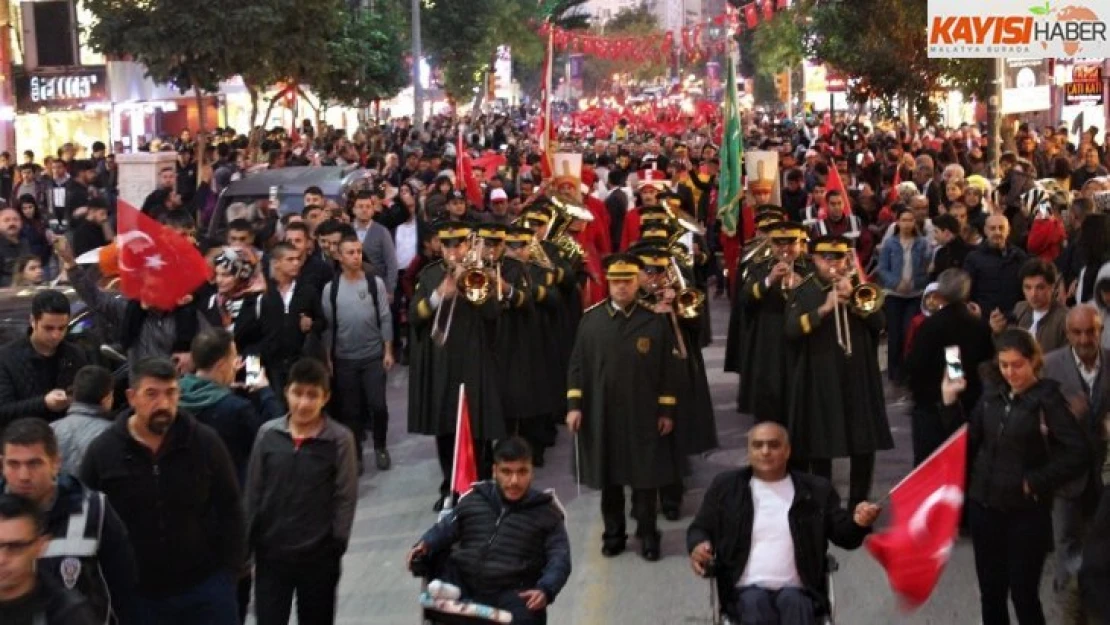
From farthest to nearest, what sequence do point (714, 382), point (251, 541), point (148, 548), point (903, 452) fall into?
point (714, 382), point (903, 452), point (251, 541), point (148, 548)

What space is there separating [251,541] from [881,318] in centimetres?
477

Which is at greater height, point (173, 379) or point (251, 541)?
point (173, 379)

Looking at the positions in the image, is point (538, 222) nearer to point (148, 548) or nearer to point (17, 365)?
point (17, 365)

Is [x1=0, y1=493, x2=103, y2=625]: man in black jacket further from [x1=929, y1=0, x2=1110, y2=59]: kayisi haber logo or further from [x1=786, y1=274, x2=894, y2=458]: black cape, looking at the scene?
[x1=929, y1=0, x2=1110, y2=59]: kayisi haber logo

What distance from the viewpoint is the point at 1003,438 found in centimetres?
804

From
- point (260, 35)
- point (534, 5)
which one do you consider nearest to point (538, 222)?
point (260, 35)

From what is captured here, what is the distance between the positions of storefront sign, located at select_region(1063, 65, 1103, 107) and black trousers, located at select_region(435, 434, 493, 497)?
850 inches

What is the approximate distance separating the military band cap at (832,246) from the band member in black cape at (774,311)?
1.24 ft

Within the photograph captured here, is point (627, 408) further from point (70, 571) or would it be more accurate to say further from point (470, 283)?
point (70, 571)

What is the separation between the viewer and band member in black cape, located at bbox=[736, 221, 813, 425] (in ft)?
37.8

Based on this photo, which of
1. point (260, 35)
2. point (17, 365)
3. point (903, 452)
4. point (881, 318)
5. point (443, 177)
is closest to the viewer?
point (17, 365)

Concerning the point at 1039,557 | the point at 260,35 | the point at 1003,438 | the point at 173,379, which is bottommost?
the point at 1039,557

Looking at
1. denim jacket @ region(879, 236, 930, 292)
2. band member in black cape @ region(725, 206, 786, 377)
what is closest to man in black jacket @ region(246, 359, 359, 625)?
band member in black cape @ region(725, 206, 786, 377)

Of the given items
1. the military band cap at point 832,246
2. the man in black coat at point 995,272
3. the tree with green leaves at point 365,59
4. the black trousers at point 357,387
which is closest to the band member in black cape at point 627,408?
the military band cap at point 832,246
